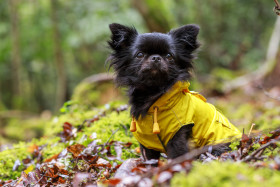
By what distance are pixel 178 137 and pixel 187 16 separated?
645 inches

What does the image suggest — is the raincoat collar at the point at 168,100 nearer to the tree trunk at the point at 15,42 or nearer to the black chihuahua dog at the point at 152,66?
the black chihuahua dog at the point at 152,66

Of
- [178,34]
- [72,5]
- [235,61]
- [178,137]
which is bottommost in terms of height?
[235,61]

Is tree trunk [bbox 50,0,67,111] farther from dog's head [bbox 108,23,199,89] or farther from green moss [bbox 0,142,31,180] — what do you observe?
dog's head [bbox 108,23,199,89]

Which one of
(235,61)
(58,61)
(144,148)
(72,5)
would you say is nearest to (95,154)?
(144,148)

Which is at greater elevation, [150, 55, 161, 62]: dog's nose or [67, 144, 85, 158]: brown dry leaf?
[150, 55, 161, 62]: dog's nose

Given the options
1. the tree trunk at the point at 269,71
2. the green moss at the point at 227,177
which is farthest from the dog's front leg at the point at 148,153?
the tree trunk at the point at 269,71

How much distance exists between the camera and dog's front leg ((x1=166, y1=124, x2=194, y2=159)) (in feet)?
9.61

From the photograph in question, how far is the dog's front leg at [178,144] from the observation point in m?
2.93

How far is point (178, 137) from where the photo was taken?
9.70ft

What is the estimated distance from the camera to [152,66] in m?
3.18

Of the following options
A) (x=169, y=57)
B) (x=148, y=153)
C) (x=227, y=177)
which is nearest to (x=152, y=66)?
(x=169, y=57)

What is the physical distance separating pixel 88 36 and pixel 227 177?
12.7 metres

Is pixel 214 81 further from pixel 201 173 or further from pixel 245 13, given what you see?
pixel 201 173

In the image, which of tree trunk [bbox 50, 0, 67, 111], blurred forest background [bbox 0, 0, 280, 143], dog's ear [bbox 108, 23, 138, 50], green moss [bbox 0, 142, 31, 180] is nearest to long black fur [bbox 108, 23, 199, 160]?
dog's ear [bbox 108, 23, 138, 50]
